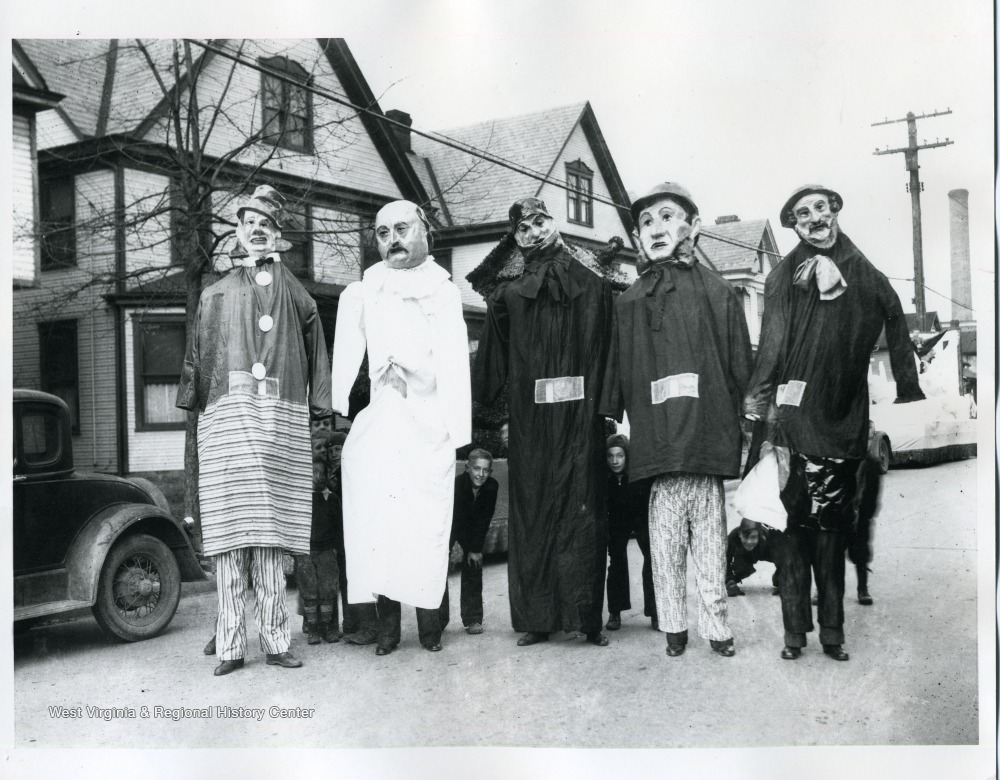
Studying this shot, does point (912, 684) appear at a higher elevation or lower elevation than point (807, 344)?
lower

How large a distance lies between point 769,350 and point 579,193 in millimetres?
1645

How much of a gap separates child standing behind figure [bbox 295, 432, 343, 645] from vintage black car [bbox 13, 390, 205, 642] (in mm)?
791

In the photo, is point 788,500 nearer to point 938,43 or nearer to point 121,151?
point 938,43

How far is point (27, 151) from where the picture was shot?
15.8 ft

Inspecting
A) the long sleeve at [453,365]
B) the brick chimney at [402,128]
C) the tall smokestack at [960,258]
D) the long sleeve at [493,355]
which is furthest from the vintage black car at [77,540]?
the tall smokestack at [960,258]

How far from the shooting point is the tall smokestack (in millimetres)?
4508

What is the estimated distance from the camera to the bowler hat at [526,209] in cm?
454

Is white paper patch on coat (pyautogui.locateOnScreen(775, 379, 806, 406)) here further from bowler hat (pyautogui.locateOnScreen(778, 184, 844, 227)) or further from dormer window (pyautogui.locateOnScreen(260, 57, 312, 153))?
dormer window (pyautogui.locateOnScreen(260, 57, 312, 153))

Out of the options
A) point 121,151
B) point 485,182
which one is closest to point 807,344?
point 485,182

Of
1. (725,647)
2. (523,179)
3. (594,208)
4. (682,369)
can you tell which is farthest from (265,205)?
(725,647)

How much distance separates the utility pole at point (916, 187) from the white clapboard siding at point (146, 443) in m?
4.03

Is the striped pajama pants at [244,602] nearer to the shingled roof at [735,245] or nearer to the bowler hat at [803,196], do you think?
the shingled roof at [735,245]

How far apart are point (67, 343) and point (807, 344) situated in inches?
152

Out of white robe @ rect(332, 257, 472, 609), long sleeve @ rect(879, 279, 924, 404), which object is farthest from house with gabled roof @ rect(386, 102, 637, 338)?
long sleeve @ rect(879, 279, 924, 404)
